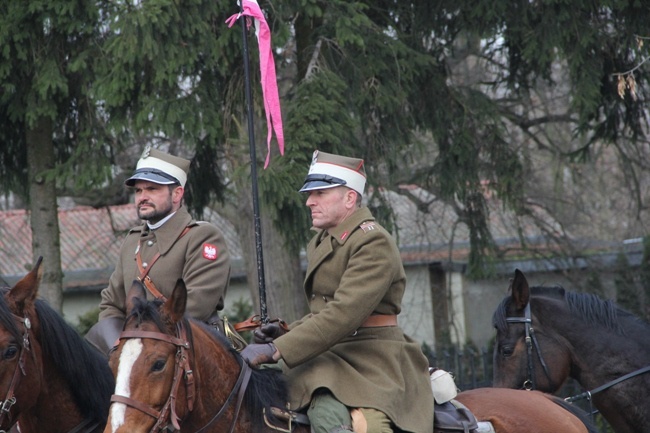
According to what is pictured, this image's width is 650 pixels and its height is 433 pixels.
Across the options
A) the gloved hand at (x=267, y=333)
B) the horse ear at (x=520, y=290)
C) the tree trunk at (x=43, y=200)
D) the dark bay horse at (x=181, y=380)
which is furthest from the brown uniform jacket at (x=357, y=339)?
the tree trunk at (x=43, y=200)

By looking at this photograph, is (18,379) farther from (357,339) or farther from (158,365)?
(357,339)

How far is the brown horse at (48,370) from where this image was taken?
15.8 feet

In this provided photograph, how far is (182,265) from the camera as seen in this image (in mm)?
5637

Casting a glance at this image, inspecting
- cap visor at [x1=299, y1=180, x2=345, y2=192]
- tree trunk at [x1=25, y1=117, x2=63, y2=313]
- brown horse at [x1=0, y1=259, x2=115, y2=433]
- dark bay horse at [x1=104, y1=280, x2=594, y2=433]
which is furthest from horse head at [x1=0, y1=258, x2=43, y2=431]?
tree trunk at [x1=25, y1=117, x2=63, y2=313]

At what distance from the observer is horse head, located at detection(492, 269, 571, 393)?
21.6 ft

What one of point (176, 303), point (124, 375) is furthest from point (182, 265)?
point (124, 375)

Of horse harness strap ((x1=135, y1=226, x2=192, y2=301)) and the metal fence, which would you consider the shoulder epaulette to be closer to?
horse harness strap ((x1=135, y1=226, x2=192, y2=301))

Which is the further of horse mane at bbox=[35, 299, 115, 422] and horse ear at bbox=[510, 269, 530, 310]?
horse ear at bbox=[510, 269, 530, 310]

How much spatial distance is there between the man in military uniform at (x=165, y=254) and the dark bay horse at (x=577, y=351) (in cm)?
210

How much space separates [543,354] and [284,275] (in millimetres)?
5683

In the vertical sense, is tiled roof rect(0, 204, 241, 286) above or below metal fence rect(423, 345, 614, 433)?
above

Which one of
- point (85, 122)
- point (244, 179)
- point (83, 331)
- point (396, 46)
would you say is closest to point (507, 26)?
point (396, 46)

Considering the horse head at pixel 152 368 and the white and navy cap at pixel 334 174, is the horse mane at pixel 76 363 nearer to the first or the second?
the horse head at pixel 152 368

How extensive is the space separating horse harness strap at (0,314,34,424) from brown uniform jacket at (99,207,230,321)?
30.2 inches
